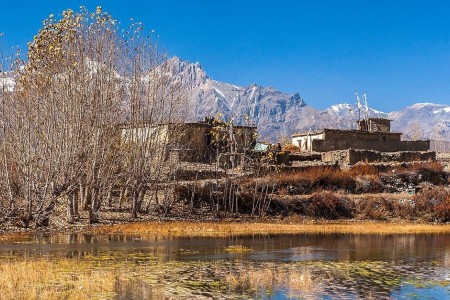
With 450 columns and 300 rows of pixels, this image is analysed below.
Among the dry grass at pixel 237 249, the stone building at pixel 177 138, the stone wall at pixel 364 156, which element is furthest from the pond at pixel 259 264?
the stone wall at pixel 364 156

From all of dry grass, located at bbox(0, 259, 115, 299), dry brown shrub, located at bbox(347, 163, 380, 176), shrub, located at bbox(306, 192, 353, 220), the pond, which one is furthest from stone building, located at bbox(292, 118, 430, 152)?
dry grass, located at bbox(0, 259, 115, 299)

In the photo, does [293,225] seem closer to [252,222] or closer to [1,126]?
[252,222]

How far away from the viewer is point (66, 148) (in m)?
38.1

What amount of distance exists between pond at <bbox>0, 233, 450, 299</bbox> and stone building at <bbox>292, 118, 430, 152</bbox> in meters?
38.8

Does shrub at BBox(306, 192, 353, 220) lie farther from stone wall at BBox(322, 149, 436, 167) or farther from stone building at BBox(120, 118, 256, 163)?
stone wall at BBox(322, 149, 436, 167)

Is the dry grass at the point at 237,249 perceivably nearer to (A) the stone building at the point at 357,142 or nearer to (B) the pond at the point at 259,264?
(B) the pond at the point at 259,264

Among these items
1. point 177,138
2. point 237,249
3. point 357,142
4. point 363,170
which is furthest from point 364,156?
point 237,249

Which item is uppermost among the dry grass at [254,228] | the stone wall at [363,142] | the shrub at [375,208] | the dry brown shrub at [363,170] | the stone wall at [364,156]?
the stone wall at [363,142]

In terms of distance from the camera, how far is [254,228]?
4372cm

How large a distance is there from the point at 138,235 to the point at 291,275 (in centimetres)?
1688

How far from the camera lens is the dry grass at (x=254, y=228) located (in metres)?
40.1

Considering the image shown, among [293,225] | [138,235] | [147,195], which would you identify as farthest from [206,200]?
[138,235]

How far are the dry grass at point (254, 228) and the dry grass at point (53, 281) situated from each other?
15482 millimetres

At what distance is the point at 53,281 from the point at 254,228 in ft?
81.3
